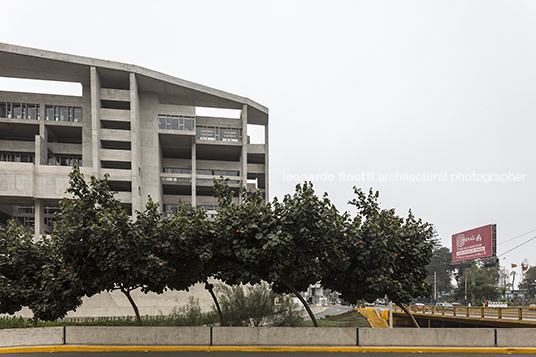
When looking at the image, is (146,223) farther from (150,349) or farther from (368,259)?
(368,259)

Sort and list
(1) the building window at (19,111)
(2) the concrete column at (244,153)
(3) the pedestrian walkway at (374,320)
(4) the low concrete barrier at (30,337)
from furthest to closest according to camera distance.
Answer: (2) the concrete column at (244,153) → (1) the building window at (19,111) → (3) the pedestrian walkway at (374,320) → (4) the low concrete barrier at (30,337)

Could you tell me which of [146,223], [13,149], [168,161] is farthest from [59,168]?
[146,223]

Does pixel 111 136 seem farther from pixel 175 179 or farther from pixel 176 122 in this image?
pixel 175 179

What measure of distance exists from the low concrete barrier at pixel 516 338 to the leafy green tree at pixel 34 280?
599 inches

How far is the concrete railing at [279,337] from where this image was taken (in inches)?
516

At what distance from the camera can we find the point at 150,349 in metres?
12.7

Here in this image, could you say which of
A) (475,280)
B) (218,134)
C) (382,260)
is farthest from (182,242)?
(475,280)

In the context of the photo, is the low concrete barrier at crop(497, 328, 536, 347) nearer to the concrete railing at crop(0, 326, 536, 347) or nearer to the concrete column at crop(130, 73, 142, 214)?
the concrete railing at crop(0, 326, 536, 347)

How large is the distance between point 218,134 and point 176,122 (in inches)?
239

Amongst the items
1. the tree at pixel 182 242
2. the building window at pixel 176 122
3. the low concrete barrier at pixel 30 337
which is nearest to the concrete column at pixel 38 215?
the building window at pixel 176 122

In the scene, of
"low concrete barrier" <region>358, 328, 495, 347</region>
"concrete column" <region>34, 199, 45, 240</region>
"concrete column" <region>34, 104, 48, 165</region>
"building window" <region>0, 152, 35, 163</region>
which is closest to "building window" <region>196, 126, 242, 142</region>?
"concrete column" <region>34, 104, 48, 165</region>

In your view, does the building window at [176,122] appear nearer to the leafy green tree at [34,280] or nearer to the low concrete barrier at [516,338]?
the leafy green tree at [34,280]

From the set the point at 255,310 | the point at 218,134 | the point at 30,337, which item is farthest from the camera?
the point at 218,134

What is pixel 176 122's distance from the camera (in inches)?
2064
